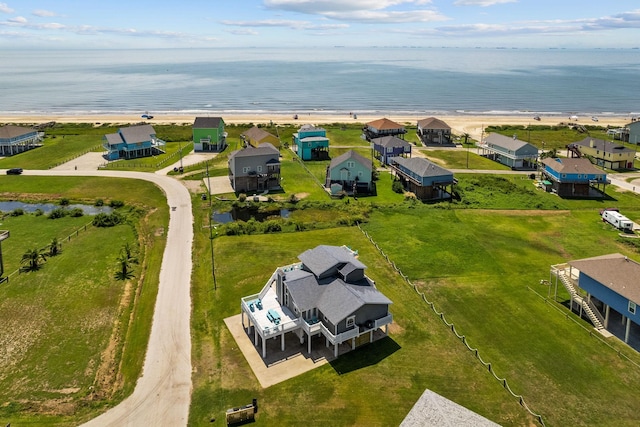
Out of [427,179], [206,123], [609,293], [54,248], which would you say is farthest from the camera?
[206,123]

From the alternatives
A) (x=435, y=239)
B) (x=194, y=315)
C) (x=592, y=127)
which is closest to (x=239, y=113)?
(x=592, y=127)

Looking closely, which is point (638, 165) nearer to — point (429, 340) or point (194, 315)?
point (429, 340)

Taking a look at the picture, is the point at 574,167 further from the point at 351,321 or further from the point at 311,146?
the point at 351,321

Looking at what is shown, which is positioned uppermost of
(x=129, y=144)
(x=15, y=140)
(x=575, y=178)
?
(x=15, y=140)

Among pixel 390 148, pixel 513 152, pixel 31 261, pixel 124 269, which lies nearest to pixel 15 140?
pixel 31 261

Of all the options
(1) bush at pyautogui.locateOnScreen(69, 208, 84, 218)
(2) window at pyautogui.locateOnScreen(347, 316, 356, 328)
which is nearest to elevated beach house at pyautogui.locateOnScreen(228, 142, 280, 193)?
(1) bush at pyautogui.locateOnScreen(69, 208, 84, 218)
